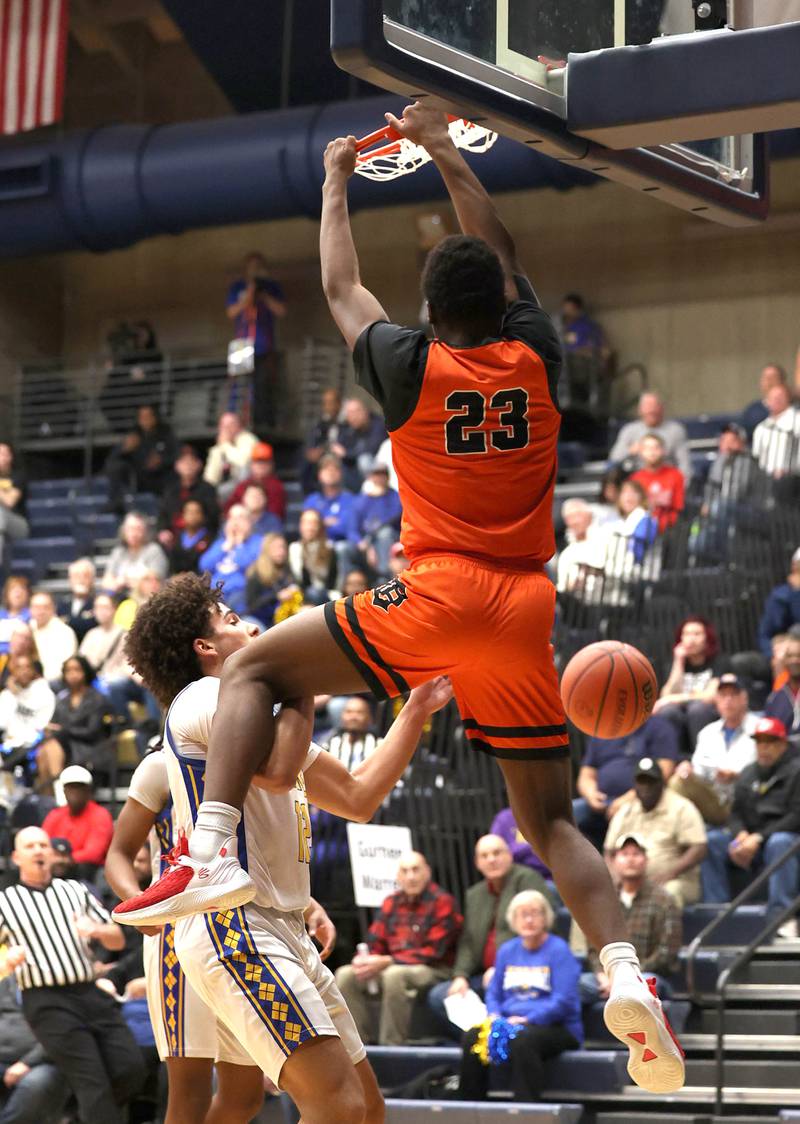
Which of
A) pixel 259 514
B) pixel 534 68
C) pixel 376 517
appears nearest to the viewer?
pixel 534 68

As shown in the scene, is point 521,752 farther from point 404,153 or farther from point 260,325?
point 260,325

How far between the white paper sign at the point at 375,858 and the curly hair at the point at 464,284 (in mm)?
6627

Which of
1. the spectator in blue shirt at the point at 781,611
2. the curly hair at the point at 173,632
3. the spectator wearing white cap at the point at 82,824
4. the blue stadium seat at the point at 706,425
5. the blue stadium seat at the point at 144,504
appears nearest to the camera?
the curly hair at the point at 173,632

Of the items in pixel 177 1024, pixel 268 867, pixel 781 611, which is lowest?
pixel 177 1024

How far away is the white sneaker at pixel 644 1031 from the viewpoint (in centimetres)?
463

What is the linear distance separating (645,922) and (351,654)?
589 centimetres

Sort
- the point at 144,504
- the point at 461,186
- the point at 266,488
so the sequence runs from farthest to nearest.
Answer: the point at 144,504 → the point at 266,488 → the point at 461,186

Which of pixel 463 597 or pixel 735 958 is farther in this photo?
pixel 735 958

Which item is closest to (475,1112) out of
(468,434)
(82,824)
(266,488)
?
(82,824)

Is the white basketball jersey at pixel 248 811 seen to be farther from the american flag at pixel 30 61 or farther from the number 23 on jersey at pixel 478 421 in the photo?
the american flag at pixel 30 61

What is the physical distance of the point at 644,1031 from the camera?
4.66 meters

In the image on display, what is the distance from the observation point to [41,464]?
22562 mm

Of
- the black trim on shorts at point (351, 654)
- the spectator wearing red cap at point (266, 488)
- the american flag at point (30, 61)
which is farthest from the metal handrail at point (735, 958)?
the american flag at point (30, 61)

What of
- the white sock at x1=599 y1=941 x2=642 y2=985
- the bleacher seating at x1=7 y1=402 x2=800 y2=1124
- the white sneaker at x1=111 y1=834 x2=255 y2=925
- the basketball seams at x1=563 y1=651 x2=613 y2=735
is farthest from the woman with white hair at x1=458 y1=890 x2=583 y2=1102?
the white sneaker at x1=111 y1=834 x2=255 y2=925
